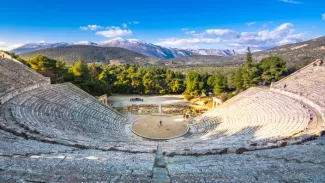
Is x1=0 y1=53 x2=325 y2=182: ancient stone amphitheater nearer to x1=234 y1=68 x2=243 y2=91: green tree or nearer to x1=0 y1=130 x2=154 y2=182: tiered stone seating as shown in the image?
x1=0 y1=130 x2=154 y2=182: tiered stone seating

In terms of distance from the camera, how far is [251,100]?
75.7 ft

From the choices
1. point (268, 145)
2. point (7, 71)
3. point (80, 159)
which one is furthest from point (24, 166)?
point (7, 71)

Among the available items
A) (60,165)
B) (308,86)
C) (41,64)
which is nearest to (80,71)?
(41,64)

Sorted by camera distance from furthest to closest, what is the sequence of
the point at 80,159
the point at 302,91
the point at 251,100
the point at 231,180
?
the point at 251,100 → the point at 302,91 → the point at 80,159 → the point at 231,180

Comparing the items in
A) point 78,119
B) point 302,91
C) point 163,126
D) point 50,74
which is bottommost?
point 163,126

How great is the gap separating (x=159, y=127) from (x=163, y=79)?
28.3m

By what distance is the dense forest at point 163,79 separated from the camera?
35531 millimetres

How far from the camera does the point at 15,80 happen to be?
20.4 meters

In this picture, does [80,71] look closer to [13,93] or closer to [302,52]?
[13,93]

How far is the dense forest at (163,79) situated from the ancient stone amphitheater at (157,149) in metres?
15.1

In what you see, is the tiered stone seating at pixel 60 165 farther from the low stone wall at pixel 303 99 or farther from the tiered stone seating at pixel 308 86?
the tiered stone seating at pixel 308 86

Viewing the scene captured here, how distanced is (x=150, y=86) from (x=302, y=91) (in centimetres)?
3163

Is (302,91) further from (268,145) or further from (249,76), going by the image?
(249,76)

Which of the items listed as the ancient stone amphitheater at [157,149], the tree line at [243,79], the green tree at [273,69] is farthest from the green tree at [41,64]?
the green tree at [273,69]
